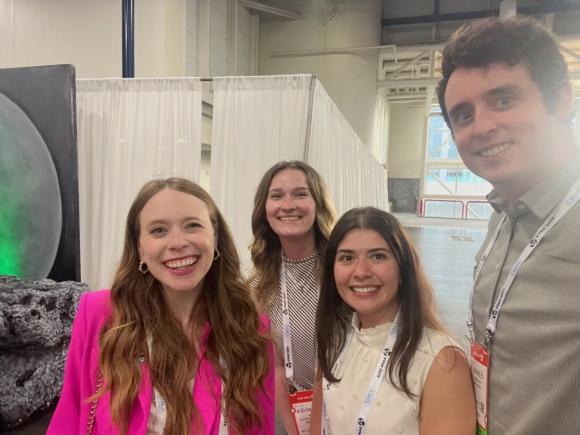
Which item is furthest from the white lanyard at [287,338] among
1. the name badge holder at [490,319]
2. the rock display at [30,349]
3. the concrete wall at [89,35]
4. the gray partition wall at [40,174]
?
the concrete wall at [89,35]

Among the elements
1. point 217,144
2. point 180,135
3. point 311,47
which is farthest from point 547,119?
point 311,47

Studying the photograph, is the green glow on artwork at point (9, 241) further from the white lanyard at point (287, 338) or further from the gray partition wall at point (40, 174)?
the white lanyard at point (287, 338)

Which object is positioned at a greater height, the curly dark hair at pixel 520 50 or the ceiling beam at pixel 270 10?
the ceiling beam at pixel 270 10

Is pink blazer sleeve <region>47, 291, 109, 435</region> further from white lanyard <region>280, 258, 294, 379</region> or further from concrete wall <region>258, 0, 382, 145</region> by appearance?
concrete wall <region>258, 0, 382, 145</region>

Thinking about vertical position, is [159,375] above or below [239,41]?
below

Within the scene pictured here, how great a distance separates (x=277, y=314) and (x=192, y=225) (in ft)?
2.11

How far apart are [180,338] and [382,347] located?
0.58 meters

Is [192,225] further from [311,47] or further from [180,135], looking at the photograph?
[311,47]

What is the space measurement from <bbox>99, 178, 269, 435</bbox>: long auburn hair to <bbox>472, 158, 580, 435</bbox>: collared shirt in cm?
64

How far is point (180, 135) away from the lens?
339 centimetres

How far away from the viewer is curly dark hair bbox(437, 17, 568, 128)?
2.67 feet

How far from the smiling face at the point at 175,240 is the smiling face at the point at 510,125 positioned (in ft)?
2.49

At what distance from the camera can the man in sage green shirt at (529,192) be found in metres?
0.78

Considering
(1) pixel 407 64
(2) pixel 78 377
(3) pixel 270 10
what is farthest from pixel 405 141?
(2) pixel 78 377
